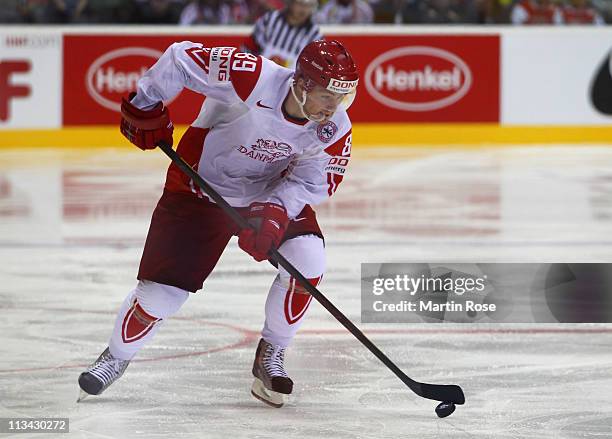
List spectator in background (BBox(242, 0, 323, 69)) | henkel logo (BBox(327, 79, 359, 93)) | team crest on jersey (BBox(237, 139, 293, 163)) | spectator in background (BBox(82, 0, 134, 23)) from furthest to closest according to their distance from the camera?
1. spectator in background (BBox(82, 0, 134, 23))
2. spectator in background (BBox(242, 0, 323, 69))
3. team crest on jersey (BBox(237, 139, 293, 163))
4. henkel logo (BBox(327, 79, 359, 93))

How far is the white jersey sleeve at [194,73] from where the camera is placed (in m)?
3.64

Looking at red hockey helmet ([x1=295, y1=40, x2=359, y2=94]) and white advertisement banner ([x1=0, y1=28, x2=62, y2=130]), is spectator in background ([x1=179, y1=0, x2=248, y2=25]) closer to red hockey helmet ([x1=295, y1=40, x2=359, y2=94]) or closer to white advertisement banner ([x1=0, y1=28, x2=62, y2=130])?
white advertisement banner ([x1=0, y1=28, x2=62, y2=130])

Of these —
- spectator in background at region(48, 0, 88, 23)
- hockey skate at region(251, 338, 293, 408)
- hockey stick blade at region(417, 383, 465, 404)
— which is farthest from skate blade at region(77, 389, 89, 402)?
spectator in background at region(48, 0, 88, 23)

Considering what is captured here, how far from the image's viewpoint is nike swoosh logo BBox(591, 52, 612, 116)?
11.8 m

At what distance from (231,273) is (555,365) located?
2017 millimetres

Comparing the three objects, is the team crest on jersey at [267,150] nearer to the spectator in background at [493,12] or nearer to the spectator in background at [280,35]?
the spectator in background at [280,35]

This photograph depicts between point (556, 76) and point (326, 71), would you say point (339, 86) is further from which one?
point (556, 76)

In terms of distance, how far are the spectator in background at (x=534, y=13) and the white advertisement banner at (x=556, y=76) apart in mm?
257

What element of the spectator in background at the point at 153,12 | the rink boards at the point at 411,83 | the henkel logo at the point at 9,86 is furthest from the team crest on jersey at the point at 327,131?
the spectator in background at the point at 153,12

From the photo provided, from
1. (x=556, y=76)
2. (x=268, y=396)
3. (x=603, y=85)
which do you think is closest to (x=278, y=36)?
(x=556, y=76)

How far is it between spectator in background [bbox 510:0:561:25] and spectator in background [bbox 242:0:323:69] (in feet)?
10.8

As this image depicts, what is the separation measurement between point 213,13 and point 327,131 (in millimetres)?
8290

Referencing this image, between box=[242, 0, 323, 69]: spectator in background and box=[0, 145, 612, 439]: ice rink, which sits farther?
box=[242, 0, 323, 69]: spectator in background

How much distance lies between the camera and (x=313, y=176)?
3.77m
